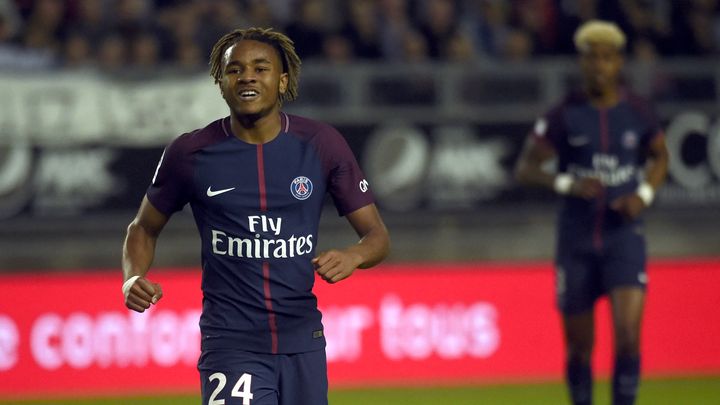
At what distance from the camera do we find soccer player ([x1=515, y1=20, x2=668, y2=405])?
25.2ft

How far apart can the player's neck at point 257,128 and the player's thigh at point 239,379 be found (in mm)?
739

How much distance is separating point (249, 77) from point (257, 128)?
0.25 metres

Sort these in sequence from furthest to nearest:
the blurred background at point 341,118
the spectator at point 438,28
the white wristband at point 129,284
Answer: the spectator at point 438,28 < the blurred background at point 341,118 < the white wristband at point 129,284

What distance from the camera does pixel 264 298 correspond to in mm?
4824

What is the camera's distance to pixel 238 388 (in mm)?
4719

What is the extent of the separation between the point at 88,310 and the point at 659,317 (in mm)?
4161

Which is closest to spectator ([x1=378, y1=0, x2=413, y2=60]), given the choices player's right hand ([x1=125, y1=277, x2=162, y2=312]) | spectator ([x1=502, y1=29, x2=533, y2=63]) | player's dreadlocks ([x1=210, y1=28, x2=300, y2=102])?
spectator ([x1=502, y1=29, x2=533, y2=63])

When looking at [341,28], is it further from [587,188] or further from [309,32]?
[587,188]

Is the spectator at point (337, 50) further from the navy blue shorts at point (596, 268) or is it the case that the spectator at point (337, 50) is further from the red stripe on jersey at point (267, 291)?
the red stripe on jersey at point (267, 291)

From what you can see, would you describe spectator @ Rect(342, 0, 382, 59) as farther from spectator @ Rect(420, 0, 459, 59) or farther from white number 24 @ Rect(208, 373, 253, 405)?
white number 24 @ Rect(208, 373, 253, 405)

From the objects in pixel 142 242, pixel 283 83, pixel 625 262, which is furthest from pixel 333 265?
pixel 625 262

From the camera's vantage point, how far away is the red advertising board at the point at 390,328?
10.1 metres

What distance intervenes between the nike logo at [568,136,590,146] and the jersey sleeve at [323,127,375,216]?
10.4 feet

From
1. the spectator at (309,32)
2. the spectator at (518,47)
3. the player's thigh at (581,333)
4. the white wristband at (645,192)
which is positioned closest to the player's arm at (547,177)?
the white wristband at (645,192)
